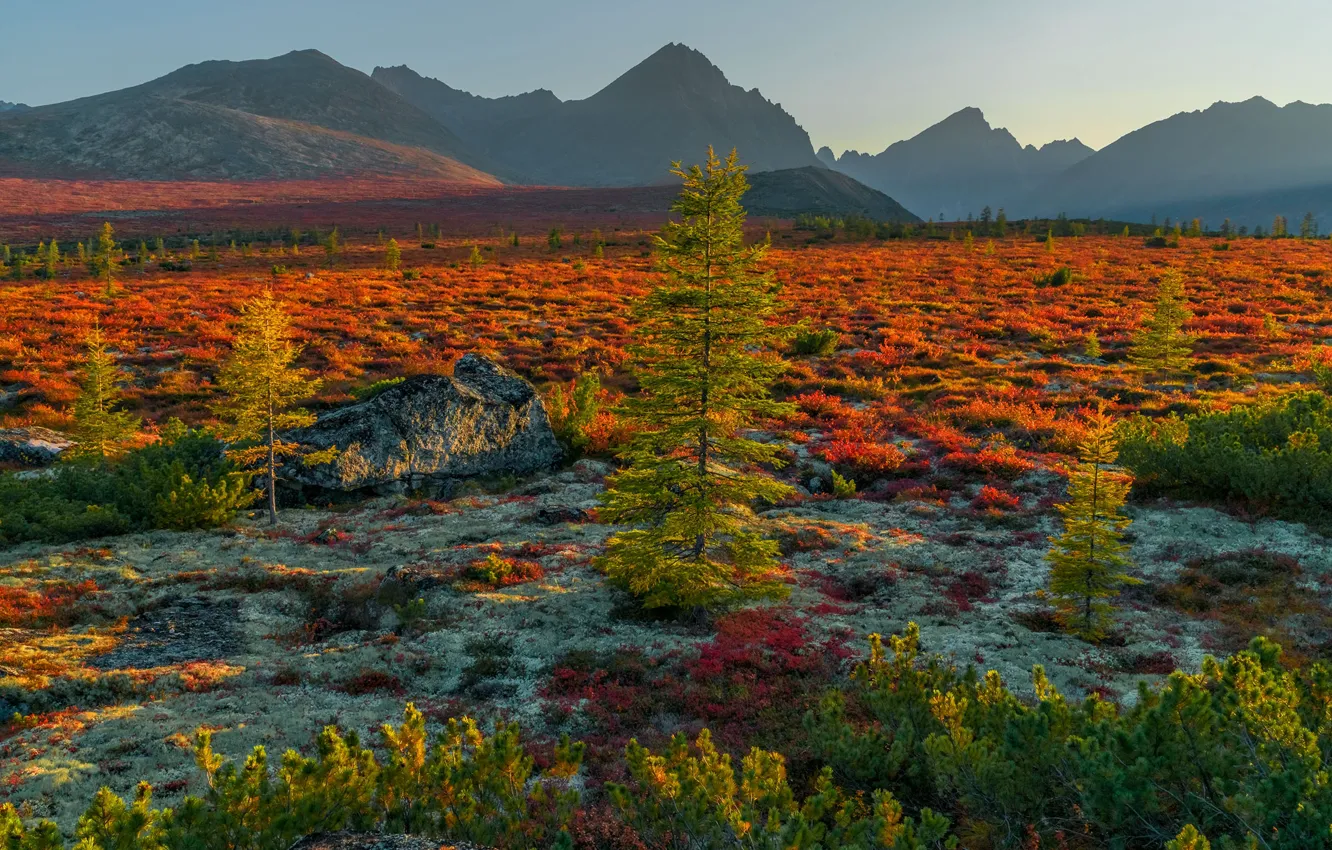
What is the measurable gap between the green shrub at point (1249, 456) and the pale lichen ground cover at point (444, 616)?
95 cm

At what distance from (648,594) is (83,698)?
7.66 meters

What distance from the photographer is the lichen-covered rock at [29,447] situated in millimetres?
17688

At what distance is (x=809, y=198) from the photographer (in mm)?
161375

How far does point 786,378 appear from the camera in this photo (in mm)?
28438

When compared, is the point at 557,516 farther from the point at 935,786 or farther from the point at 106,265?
the point at 106,265

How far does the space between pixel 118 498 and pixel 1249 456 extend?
81.7 ft

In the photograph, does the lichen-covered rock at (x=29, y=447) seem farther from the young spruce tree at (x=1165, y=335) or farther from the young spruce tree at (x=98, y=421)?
the young spruce tree at (x=1165, y=335)

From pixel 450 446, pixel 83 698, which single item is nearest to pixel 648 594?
pixel 83 698

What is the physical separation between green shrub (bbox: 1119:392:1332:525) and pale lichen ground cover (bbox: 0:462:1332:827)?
3.13ft

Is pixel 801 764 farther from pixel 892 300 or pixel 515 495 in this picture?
pixel 892 300

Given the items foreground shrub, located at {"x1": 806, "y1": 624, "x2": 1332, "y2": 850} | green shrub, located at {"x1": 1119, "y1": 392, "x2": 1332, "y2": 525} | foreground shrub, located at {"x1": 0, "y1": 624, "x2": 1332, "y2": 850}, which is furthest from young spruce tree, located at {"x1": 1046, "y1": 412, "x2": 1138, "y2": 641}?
green shrub, located at {"x1": 1119, "y1": 392, "x2": 1332, "y2": 525}

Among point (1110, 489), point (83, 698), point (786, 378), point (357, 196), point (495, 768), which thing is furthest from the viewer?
point (357, 196)

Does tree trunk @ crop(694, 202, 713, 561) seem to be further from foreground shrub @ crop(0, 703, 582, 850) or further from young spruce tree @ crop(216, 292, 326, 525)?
young spruce tree @ crop(216, 292, 326, 525)

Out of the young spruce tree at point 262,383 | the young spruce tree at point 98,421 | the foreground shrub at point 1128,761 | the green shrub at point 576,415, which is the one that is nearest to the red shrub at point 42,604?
the young spruce tree at point 262,383
